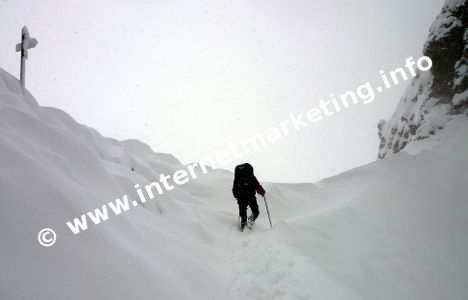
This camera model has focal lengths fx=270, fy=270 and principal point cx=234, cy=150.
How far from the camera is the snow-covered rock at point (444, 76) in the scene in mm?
10641

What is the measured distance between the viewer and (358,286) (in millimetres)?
4242

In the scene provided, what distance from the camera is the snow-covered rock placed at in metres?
10.6

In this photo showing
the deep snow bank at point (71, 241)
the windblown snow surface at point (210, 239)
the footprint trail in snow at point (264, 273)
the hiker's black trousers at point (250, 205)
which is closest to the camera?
the deep snow bank at point (71, 241)

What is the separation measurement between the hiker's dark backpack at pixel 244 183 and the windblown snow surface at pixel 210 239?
111 centimetres

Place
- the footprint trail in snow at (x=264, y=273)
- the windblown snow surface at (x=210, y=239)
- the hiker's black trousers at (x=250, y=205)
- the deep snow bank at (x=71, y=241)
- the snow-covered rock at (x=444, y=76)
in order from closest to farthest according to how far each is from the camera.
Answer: the deep snow bank at (x=71, y=241)
the windblown snow surface at (x=210, y=239)
the footprint trail in snow at (x=264, y=273)
the hiker's black trousers at (x=250, y=205)
the snow-covered rock at (x=444, y=76)

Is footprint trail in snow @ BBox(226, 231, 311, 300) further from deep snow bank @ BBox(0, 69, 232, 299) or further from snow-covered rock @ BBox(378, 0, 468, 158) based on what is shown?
snow-covered rock @ BBox(378, 0, 468, 158)

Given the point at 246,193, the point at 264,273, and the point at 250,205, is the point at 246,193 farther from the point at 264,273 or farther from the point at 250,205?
the point at 264,273

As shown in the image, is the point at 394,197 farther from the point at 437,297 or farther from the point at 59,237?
the point at 59,237

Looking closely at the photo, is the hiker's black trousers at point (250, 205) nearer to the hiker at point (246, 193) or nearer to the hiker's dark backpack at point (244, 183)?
the hiker at point (246, 193)

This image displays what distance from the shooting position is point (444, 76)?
39.0 feet

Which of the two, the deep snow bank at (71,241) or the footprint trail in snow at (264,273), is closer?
the deep snow bank at (71,241)

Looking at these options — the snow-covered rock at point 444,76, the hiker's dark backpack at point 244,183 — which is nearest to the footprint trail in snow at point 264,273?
the hiker's dark backpack at point 244,183

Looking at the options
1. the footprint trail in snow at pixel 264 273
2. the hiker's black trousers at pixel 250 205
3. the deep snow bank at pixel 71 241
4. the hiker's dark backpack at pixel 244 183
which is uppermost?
the deep snow bank at pixel 71 241

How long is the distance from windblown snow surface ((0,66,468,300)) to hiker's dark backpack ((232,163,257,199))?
3.65 feet
